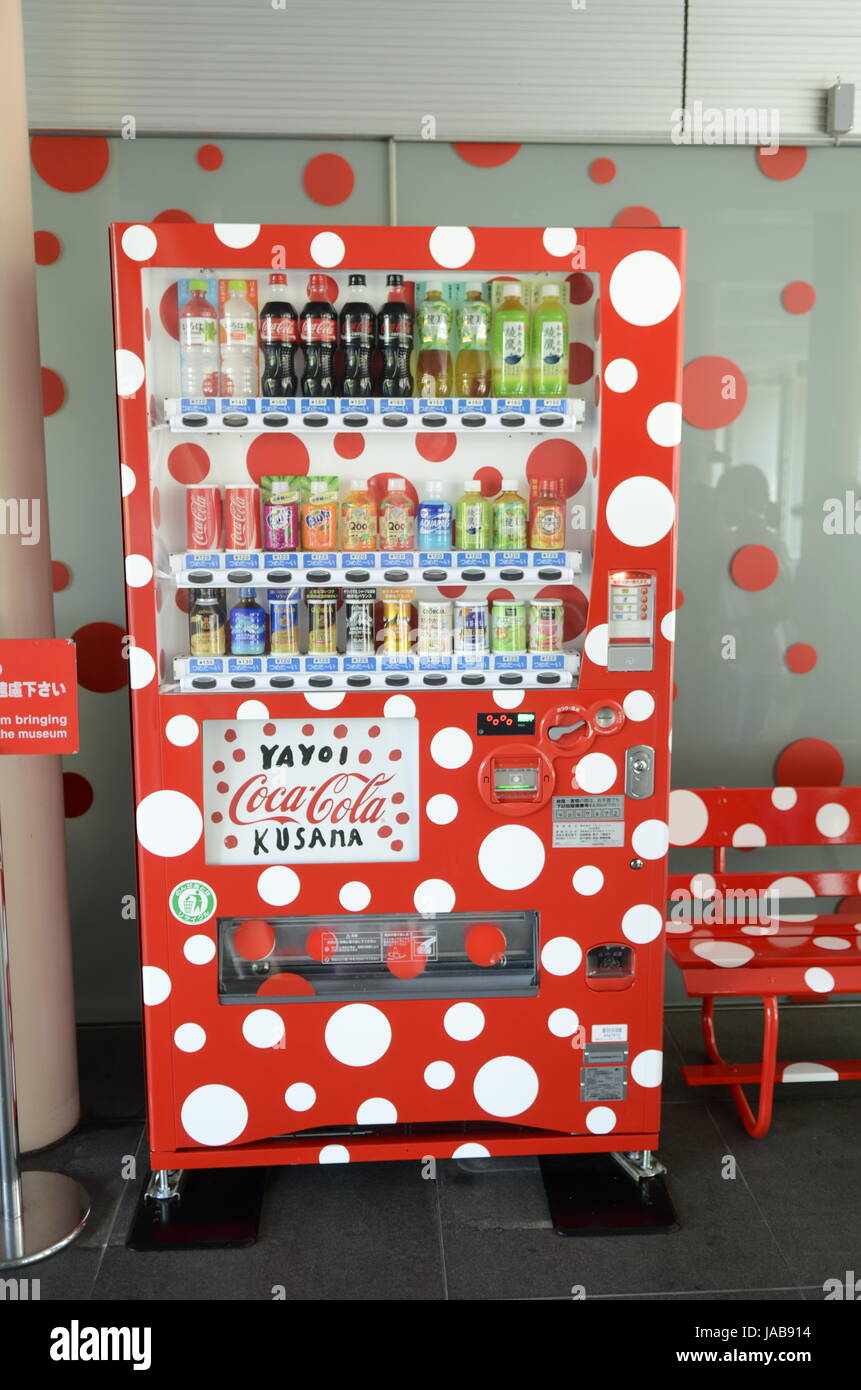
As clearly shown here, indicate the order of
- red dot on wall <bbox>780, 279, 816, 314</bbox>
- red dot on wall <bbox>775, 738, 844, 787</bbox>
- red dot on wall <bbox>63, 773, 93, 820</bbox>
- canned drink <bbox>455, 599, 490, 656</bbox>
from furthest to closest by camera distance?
1. red dot on wall <bbox>775, 738, 844, 787</bbox>
2. red dot on wall <bbox>63, 773, 93, 820</bbox>
3. red dot on wall <bbox>780, 279, 816, 314</bbox>
4. canned drink <bbox>455, 599, 490, 656</bbox>

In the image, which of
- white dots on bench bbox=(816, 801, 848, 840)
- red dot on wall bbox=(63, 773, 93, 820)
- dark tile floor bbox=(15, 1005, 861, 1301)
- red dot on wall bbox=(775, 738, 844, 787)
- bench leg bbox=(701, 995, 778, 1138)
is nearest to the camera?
dark tile floor bbox=(15, 1005, 861, 1301)

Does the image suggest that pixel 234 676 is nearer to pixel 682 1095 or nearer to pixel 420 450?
pixel 420 450

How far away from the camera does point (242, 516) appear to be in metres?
2.55

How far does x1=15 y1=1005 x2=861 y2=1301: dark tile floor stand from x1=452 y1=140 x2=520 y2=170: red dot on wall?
2.98 m

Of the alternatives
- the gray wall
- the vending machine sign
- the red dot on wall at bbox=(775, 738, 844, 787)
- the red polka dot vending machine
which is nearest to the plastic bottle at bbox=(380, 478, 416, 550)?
the red polka dot vending machine

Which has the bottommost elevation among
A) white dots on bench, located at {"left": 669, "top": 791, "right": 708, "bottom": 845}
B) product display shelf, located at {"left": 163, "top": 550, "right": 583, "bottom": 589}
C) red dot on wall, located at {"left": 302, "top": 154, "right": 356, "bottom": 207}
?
white dots on bench, located at {"left": 669, "top": 791, "right": 708, "bottom": 845}

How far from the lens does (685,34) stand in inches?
131

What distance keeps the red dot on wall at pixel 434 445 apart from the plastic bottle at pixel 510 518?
0.17 meters

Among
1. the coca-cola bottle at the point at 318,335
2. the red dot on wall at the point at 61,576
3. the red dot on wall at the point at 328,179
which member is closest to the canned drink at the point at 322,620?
the coca-cola bottle at the point at 318,335

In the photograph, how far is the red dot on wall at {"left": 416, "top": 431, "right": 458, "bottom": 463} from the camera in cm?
264

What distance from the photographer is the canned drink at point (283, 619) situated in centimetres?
263

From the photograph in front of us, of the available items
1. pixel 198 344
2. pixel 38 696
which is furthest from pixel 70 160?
pixel 38 696

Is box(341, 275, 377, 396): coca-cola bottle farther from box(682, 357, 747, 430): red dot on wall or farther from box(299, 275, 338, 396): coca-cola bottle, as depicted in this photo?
box(682, 357, 747, 430): red dot on wall

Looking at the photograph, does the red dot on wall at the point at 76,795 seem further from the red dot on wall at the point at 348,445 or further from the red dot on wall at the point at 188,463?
the red dot on wall at the point at 348,445
